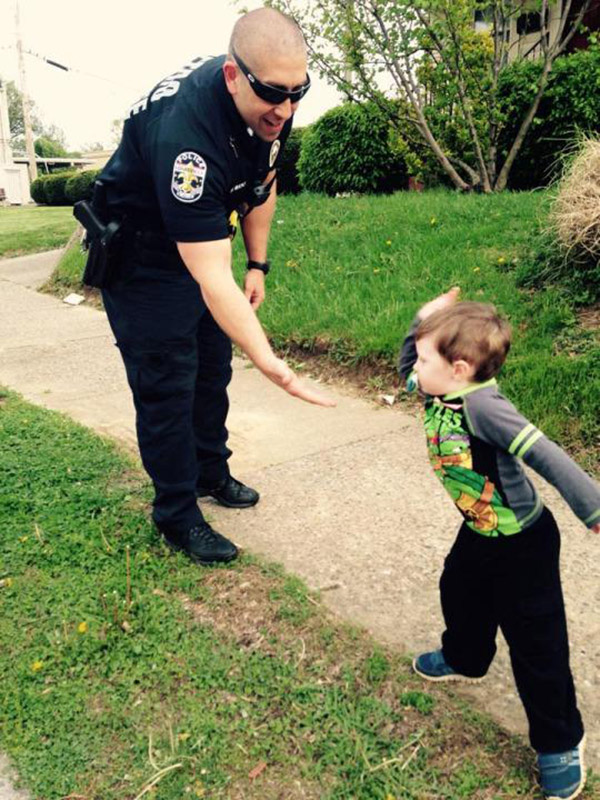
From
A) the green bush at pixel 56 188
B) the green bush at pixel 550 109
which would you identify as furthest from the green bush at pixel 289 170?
the green bush at pixel 56 188

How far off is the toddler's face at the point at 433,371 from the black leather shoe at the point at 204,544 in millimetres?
1283

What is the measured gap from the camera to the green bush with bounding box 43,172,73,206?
29219 mm

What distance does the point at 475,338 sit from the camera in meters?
1.84

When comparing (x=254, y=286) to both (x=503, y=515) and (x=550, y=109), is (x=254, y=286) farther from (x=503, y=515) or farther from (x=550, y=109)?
(x=550, y=109)

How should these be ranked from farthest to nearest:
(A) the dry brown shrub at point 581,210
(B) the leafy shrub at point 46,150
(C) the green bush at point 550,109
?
(B) the leafy shrub at point 46,150 → (C) the green bush at point 550,109 → (A) the dry brown shrub at point 581,210

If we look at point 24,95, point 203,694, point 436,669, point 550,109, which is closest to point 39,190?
point 24,95

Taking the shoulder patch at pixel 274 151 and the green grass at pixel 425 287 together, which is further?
the green grass at pixel 425 287

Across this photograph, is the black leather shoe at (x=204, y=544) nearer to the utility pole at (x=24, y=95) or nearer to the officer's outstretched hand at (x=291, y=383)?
the officer's outstretched hand at (x=291, y=383)

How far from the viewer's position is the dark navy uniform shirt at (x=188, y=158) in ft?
7.77

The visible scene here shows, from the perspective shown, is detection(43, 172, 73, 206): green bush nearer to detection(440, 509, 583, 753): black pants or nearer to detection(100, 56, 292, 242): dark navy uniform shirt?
detection(100, 56, 292, 242): dark navy uniform shirt

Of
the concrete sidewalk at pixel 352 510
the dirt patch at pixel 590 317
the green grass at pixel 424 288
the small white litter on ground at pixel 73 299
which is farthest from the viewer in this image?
the small white litter on ground at pixel 73 299

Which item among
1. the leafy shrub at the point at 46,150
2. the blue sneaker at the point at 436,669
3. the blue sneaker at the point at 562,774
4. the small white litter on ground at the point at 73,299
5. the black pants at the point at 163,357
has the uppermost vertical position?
the black pants at the point at 163,357

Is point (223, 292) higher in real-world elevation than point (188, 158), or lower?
lower

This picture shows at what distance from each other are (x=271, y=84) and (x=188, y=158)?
32 centimetres
